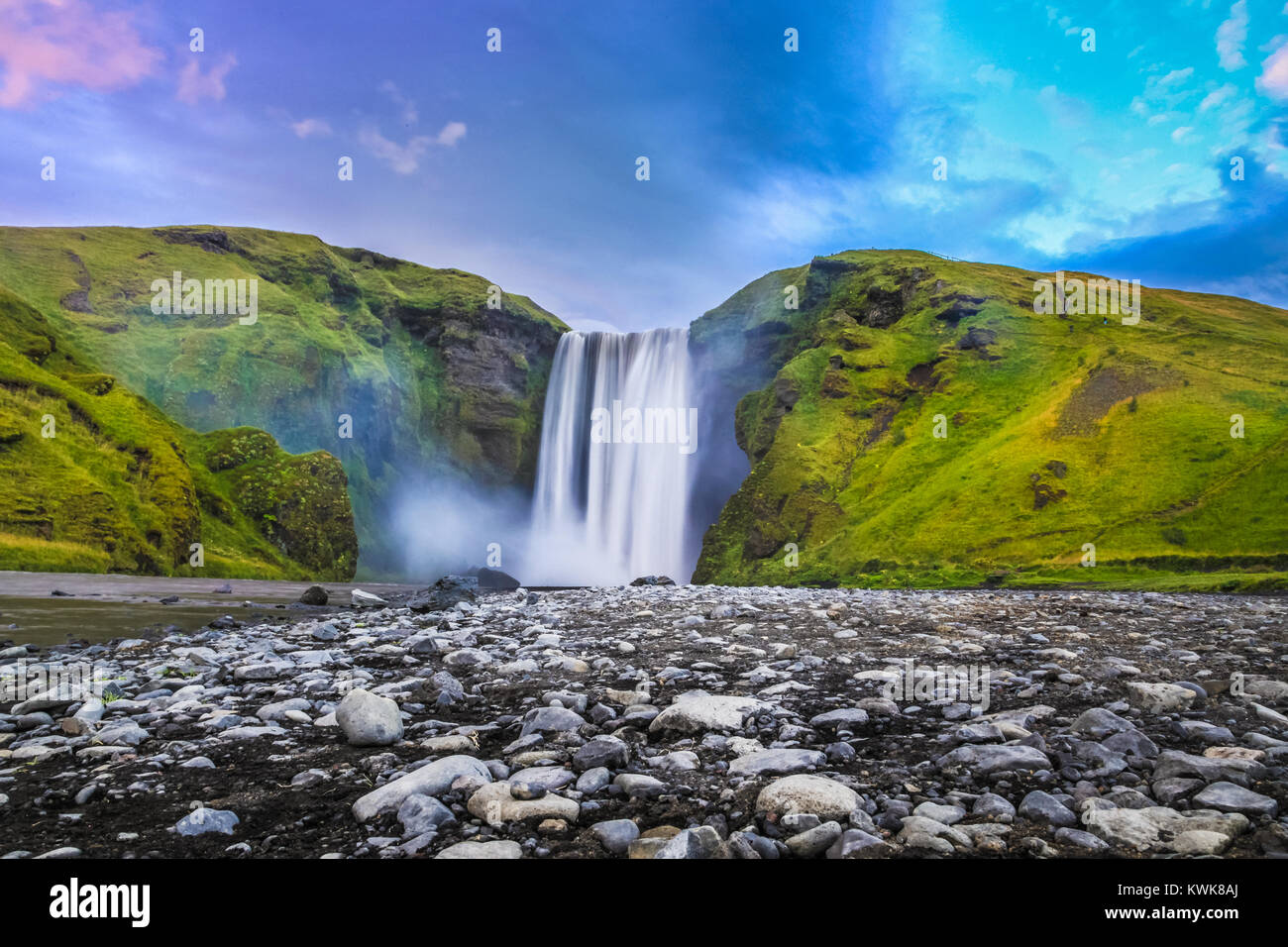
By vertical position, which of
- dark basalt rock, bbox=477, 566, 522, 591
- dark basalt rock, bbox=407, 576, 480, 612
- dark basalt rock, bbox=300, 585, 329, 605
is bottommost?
dark basalt rock, bbox=477, 566, 522, 591

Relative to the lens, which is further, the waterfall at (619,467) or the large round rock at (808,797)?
the waterfall at (619,467)

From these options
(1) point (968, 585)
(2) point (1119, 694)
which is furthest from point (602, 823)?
(1) point (968, 585)

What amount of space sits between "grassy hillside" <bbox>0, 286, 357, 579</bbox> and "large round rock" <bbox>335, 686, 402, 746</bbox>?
42.8 meters

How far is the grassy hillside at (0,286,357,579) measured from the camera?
37.5 m

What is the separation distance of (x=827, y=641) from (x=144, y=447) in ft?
179

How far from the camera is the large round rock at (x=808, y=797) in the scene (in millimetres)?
3123

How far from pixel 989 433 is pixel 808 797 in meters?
63.9

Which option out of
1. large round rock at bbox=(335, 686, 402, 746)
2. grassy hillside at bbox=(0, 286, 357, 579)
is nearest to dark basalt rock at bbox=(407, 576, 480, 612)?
large round rock at bbox=(335, 686, 402, 746)

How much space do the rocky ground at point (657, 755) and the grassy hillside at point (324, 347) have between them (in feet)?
260

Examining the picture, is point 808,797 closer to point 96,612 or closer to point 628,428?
point 96,612

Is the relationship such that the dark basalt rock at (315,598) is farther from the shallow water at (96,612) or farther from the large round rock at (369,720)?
the large round rock at (369,720)

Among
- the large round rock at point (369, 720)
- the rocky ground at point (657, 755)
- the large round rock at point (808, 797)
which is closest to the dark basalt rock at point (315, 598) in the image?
the rocky ground at point (657, 755)

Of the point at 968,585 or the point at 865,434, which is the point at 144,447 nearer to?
the point at 968,585

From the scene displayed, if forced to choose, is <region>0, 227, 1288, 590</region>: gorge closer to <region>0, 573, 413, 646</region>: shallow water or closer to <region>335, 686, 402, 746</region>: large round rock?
<region>0, 573, 413, 646</region>: shallow water
